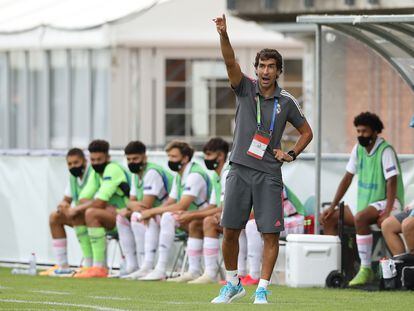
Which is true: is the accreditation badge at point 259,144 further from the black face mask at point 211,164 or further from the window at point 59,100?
the window at point 59,100

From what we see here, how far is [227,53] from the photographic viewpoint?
14609mm

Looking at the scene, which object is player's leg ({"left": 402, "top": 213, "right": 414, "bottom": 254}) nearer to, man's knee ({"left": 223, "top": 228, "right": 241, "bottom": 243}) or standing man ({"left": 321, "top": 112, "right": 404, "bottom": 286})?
standing man ({"left": 321, "top": 112, "right": 404, "bottom": 286})

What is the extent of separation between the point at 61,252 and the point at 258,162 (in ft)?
22.2

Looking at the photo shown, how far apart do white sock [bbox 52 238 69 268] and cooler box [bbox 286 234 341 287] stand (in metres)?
3.88

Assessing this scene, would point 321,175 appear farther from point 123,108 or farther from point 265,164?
point 123,108

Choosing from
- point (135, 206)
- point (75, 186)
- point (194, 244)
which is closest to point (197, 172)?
point (194, 244)

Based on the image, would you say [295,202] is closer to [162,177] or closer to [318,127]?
[318,127]

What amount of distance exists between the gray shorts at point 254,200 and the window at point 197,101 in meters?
17.6

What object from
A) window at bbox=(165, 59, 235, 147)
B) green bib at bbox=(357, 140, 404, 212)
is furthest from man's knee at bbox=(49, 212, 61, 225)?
window at bbox=(165, 59, 235, 147)

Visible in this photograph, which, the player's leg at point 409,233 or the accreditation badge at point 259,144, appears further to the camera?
the player's leg at point 409,233

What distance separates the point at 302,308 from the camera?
1463 cm

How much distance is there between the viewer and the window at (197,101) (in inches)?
1297

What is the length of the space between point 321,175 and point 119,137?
13038mm

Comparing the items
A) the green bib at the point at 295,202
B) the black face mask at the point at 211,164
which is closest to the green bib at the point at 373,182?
the green bib at the point at 295,202
